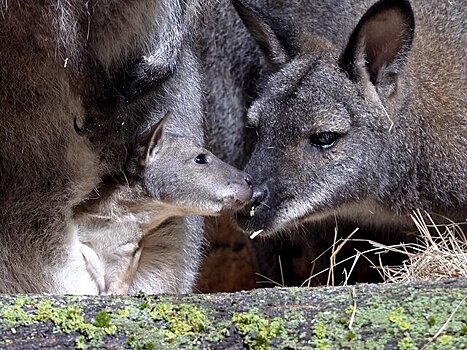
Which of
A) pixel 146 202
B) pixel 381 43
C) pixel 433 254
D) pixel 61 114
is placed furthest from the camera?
pixel 381 43

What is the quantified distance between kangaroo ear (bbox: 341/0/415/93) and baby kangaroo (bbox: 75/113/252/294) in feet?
2.54

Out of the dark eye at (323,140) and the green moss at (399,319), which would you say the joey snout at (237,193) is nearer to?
the dark eye at (323,140)

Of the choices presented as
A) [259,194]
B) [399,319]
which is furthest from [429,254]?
[399,319]

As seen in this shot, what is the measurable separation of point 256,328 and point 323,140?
1.68 m

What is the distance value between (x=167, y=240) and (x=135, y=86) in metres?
0.73

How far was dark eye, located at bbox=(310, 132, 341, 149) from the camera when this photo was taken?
4281 millimetres

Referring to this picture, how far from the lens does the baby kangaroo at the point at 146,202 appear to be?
13.0ft

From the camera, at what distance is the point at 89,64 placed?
381 cm

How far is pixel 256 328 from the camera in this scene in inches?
109

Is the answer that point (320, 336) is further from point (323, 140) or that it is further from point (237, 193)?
point (323, 140)

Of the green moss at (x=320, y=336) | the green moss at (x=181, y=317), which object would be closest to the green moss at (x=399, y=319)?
the green moss at (x=320, y=336)

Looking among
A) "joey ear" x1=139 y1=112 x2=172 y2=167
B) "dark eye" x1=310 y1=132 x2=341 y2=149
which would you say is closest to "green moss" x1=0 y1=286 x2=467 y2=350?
"joey ear" x1=139 y1=112 x2=172 y2=167

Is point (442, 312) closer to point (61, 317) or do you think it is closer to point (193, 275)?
point (61, 317)

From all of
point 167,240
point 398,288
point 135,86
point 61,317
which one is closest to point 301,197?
point 167,240
